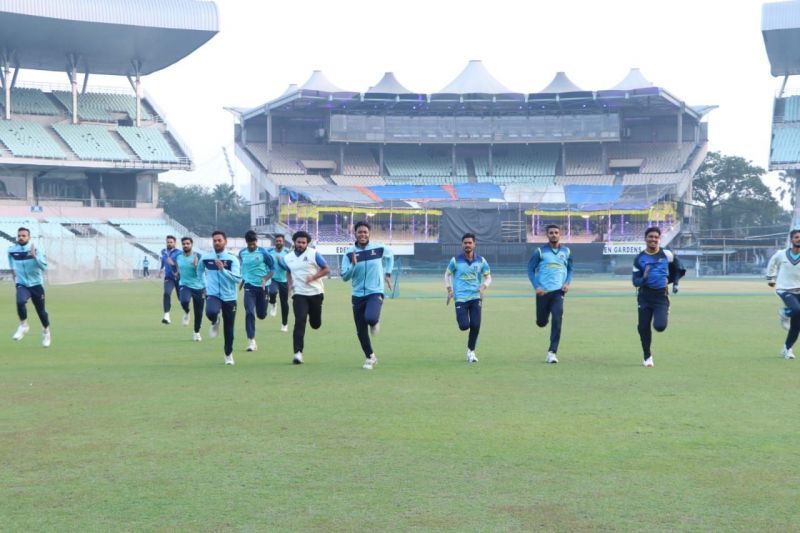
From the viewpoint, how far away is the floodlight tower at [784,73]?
72.1m

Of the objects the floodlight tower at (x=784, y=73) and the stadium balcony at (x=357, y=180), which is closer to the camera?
the floodlight tower at (x=784, y=73)

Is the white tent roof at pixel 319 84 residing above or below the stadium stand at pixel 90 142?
above

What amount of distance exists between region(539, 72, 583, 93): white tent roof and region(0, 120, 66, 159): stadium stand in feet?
124

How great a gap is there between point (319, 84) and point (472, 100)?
12.6 m

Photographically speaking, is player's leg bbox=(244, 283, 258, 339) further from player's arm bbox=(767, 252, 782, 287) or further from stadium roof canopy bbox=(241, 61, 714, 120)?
stadium roof canopy bbox=(241, 61, 714, 120)

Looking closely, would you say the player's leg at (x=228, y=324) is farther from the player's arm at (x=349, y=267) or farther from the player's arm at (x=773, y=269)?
the player's arm at (x=773, y=269)

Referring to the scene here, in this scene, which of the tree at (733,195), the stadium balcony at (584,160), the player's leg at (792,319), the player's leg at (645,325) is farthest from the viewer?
the tree at (733,195)

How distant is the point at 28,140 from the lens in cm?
6956

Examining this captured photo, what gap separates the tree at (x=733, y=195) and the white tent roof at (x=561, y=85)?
56.0ft

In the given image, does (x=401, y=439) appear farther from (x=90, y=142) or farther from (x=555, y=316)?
(x=90, y=142)

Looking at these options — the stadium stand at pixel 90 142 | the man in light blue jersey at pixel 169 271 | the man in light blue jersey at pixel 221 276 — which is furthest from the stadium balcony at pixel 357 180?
the man in light blue jersey at pixel 221 276

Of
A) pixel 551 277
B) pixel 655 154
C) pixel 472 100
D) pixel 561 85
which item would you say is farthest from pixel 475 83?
pixel 551 277

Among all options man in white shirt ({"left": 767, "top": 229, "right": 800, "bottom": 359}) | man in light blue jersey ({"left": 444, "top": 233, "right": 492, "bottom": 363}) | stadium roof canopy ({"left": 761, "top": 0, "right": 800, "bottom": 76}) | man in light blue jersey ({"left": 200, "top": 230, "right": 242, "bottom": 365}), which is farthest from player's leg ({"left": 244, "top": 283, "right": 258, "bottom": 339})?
stadium roof canopy ({"left": 761, "top": 0, "right": 800, "bottom": 76})

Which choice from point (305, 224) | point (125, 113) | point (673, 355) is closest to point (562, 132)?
point (305, 224)
